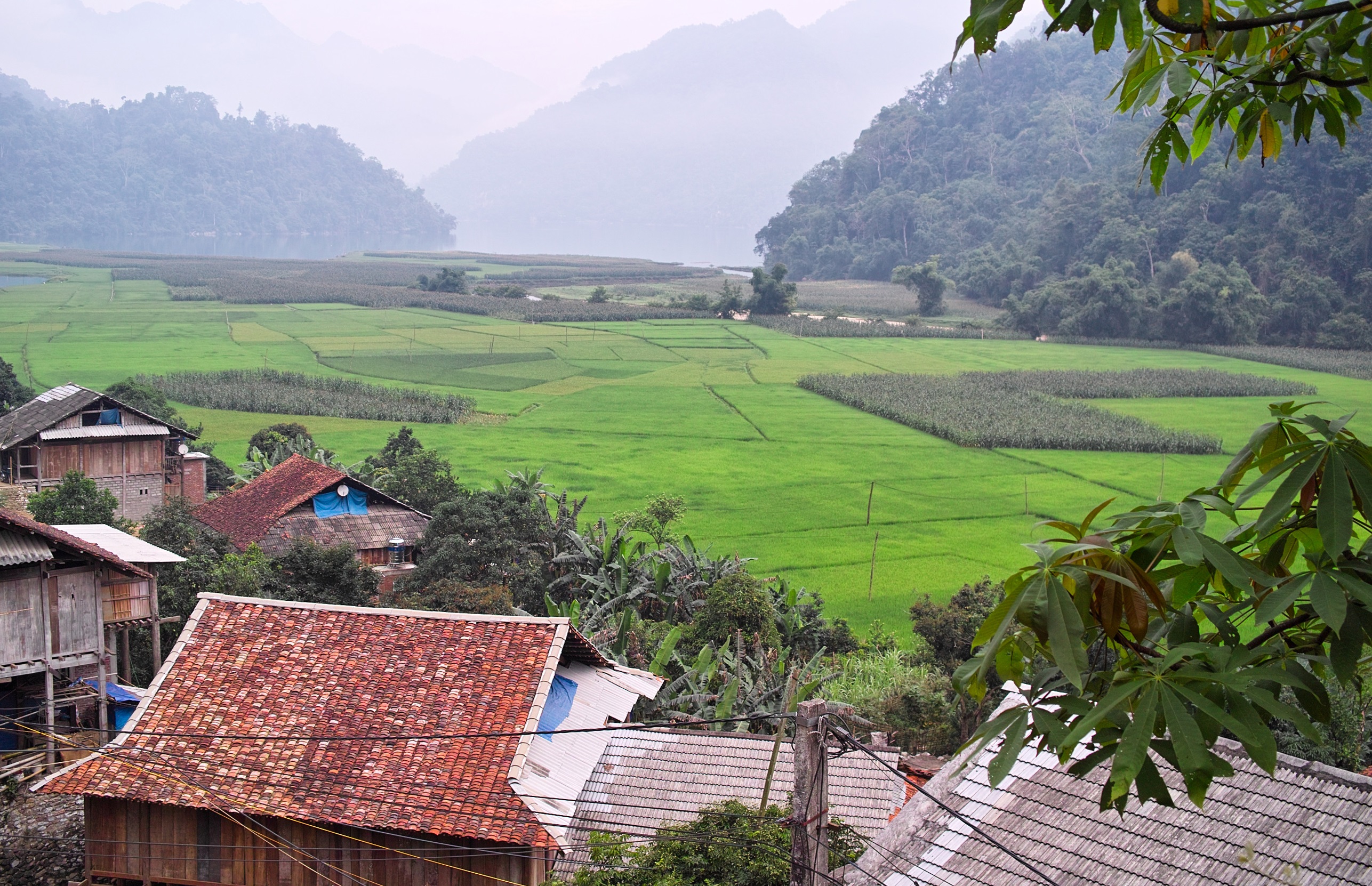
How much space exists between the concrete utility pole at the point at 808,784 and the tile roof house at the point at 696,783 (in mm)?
3268

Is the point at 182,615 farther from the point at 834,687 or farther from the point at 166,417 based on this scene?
the point at 166,417

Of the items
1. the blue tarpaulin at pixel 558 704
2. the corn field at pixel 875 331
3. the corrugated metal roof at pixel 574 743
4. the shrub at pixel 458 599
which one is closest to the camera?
the corrugated metal roof at pixel 574 743

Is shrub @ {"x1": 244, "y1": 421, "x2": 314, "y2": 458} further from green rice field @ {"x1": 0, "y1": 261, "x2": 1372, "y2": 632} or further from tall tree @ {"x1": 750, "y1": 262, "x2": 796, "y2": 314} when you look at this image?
tall tree @ {"x1": 750, "y1": 262, "x2": 796, "y2": 314}

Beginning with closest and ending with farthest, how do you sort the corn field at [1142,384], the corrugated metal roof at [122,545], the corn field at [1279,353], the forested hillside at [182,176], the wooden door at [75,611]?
the wooden door at [75,611], the corrugated metal roof at [122,545], the corn field at [1142,384], the corn field at [1279,353], the forested hillside at [182,176]

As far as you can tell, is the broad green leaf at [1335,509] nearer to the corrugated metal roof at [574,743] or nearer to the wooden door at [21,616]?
the corrugated metal roof at [574,743]

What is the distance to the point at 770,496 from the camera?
86.4ft

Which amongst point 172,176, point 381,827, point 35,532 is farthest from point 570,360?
point 172,176

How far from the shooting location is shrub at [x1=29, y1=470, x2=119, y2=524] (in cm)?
1599

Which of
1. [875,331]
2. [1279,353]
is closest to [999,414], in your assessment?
[1279,353]

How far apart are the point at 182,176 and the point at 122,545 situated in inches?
6262

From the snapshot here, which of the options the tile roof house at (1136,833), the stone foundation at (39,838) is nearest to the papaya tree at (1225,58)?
the tile roof house at (1136,833)

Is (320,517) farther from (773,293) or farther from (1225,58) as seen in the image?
(773,293)

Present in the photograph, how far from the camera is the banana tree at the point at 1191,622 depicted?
196 centimetres

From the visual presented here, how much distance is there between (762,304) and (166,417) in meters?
47.4
